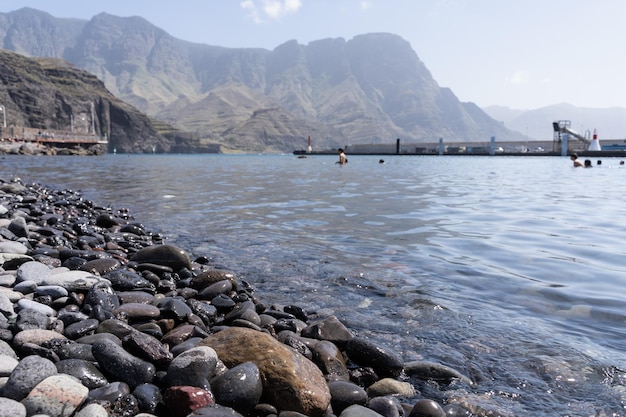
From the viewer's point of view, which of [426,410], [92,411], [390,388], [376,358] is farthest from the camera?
[376,358]

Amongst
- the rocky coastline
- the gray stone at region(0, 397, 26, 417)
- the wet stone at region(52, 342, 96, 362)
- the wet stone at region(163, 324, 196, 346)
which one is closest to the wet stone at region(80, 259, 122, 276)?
the rocky coastline

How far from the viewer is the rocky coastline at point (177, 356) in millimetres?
3516

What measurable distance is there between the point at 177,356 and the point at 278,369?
98 centimetres

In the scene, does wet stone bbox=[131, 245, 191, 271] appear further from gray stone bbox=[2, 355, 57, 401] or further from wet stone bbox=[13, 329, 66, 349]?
gray stone bbox=[2, 355, 57, 401]

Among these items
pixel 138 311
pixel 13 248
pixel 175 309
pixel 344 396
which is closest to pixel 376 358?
pixel 344 396

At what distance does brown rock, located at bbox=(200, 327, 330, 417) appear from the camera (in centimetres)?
377

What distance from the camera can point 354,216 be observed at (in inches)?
604

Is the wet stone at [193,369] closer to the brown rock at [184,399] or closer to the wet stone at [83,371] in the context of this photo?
the brown rock at [184,399]

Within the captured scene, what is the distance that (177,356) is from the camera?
413 centimetres

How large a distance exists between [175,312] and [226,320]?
646 millimetres

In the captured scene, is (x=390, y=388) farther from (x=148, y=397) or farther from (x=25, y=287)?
(x=25, y=287)

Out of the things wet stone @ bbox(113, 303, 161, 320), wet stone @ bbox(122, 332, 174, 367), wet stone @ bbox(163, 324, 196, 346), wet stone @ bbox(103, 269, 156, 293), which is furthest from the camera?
wet stone @ bbox(103, 269, 156, 293)

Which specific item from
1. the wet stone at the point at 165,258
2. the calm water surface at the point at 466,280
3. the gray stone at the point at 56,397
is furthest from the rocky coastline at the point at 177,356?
the wet stone at the point at 165,258

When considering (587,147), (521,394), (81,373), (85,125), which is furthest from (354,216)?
(85,125)
